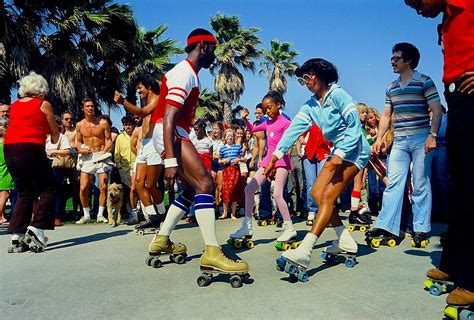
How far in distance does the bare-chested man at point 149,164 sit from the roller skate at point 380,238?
3.29 m

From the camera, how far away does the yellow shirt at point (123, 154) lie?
30.9 feet

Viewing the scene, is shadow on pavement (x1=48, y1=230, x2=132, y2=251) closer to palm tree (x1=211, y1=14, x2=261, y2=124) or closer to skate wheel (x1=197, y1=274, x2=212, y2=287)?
skate wheel (x1=197, y1=274, x2=212, y2=287)

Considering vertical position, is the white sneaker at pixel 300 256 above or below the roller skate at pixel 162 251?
above

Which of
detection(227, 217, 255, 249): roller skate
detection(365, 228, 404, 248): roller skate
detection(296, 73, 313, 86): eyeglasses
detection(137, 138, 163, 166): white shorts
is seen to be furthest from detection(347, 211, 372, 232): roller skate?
detection(296, 73, 313, 86): eyeglasses

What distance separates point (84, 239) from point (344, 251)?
4.09m

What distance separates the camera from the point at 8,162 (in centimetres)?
576

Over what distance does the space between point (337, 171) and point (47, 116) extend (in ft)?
12.3

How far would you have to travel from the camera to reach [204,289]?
367 cm

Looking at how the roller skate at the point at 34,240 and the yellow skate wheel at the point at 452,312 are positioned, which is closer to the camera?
the yellow skate wheel at the point at 452,312

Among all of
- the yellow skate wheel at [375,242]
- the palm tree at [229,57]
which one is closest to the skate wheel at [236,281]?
the yellow skate wheel at [375,242]

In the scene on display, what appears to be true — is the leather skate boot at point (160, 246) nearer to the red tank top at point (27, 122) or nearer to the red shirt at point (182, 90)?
the red shirt at point (182, 90)

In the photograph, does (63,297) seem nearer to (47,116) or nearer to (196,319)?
(196,319)

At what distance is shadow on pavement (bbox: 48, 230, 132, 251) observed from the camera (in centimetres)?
613

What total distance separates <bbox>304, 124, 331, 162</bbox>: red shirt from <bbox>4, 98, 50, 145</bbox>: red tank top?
4211mm
